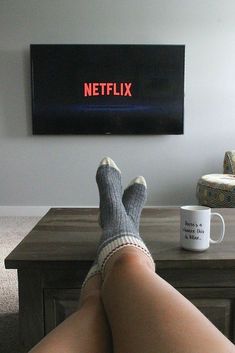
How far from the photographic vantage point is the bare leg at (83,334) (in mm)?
550

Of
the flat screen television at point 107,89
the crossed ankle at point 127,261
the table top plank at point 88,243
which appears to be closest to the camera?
the crossed ankle at point 127,261

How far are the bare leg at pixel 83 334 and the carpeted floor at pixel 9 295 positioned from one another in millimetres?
735

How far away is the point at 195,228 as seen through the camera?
2.97 ft

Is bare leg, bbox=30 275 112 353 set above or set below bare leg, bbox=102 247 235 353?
below

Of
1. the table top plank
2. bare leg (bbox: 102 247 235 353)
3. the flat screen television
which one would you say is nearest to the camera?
bare leg (bbox: 102 247 235 353)

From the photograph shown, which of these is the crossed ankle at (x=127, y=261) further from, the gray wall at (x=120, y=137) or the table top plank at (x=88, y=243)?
the gray wall at (x=120, y=137)

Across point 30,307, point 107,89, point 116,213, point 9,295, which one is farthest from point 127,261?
point 107,89

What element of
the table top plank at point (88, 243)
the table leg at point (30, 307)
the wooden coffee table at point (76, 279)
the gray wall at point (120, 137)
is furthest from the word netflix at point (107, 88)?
the table leg at point (30, 307)

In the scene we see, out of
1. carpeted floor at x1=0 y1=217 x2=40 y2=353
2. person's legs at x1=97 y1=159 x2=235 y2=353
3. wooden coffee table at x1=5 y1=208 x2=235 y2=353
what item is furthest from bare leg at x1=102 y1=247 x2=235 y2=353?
carpeted floor at x1=0 y1=217 x2=40 y2=353

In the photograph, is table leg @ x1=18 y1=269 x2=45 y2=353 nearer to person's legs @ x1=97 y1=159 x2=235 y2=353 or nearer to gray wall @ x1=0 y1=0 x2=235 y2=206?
person's legs @ x1=97 y1=159 x2=235 y2=353

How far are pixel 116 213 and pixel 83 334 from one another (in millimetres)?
376

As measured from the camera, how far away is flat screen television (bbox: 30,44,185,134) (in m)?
3.00

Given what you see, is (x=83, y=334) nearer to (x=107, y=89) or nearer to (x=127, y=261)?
(x=127, y=261)

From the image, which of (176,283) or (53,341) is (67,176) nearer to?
(176,283)
